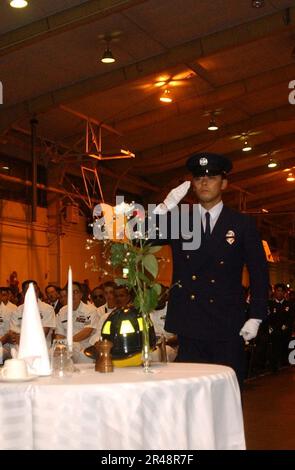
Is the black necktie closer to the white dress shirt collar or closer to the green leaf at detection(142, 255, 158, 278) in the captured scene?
the white dress shirt collar

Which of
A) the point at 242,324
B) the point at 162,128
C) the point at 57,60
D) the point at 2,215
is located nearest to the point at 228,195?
the point at 162,128

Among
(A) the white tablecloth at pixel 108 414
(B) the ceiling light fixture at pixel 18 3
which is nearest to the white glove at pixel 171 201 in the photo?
(A) the white tablecloth at pixel 108 414

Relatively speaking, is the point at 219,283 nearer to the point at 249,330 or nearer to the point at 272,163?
the point at 249,330

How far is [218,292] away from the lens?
3.15m

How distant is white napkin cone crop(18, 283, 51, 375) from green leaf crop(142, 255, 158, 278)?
0.42 meters

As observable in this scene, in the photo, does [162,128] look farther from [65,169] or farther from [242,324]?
[242,324]

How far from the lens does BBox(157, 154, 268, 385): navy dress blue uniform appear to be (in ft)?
10.2

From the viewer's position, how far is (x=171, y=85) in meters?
13.0

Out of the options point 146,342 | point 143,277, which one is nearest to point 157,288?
point 143,277

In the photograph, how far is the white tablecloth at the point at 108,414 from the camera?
222 centimetres

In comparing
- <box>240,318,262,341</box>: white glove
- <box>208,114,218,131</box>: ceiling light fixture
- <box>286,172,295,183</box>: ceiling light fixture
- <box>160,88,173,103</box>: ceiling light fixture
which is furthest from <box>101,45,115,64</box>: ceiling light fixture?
<box>286,172,295,183</box>: ceiling light fixture

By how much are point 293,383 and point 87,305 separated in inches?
123

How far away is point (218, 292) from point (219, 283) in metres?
0.04

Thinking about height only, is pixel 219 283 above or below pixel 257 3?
below
